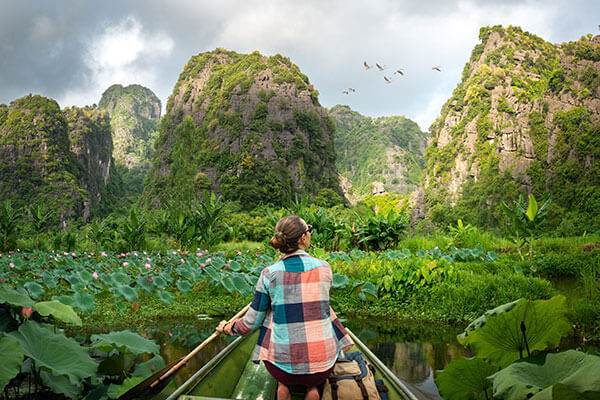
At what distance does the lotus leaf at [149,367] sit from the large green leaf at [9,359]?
1.08m

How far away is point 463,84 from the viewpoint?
69.6m

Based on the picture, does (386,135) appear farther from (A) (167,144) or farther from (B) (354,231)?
(B) (354,231)

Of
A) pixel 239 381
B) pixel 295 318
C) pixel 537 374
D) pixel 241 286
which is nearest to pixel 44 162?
pixel 241 286

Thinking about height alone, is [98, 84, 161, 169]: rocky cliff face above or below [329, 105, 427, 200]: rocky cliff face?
above


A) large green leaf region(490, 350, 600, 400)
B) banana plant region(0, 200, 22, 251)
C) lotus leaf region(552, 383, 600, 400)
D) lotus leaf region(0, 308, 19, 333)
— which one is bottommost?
large green leaf region(490, 350, 600, 400)

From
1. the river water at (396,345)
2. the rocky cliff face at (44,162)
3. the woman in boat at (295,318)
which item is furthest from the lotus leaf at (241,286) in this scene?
the rocky cliff face at (44,162)

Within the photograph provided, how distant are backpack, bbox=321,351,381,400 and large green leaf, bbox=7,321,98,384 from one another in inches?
45.2

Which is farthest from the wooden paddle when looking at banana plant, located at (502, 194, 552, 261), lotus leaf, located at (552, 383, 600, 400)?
banana plant, located at (502, 194, 552, 261)

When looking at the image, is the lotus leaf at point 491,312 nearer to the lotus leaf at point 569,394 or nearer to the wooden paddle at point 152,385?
the lotus leaf at point 569,394

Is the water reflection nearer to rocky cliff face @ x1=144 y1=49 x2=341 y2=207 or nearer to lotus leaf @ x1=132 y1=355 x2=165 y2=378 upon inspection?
lotus leaf @ x1=132 y1=355 x2=165 y2=378

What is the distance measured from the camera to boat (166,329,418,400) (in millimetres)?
1658

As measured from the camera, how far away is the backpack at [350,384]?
63.7 inches

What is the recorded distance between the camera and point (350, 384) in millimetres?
1666

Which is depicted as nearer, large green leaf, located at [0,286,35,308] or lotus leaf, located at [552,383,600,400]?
lotus leaf, located at [552,383,600,400]
